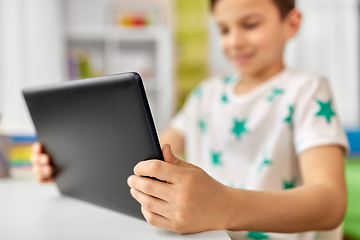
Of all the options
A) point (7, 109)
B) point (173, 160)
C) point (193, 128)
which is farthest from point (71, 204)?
point (7, 109)

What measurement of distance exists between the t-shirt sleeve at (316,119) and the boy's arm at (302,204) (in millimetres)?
36

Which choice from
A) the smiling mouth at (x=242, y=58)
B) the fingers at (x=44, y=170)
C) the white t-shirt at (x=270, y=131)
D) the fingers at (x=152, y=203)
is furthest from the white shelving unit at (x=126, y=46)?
the fingers at (x=152, y=203)

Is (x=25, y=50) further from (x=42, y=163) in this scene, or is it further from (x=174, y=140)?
(x=42, y=163)

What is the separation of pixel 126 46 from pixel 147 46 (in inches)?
6.8

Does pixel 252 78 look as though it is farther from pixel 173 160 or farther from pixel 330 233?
pixel 173 160

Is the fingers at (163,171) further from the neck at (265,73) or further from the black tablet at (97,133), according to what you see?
the neck at (265,73)

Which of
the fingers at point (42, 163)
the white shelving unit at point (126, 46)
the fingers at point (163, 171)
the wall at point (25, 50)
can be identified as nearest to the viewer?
the fingers at point (163, 171)

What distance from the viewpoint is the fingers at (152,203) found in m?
0.37

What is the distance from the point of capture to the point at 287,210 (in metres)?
0.44

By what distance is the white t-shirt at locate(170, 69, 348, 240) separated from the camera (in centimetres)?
65

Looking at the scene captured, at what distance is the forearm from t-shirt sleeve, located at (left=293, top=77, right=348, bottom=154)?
120 millimetres

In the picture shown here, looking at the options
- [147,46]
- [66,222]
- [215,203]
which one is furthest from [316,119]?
[147,46]

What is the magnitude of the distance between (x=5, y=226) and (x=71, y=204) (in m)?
0.11

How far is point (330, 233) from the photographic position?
69 cm
